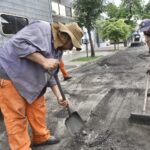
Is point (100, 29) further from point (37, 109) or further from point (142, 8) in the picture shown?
point (37, 109)

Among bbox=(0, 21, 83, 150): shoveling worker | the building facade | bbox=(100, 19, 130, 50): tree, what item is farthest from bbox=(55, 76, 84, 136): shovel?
bbox=(100, 19, 130, 50): tree

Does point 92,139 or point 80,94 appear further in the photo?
point 80,94

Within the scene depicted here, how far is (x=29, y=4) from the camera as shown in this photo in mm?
11781

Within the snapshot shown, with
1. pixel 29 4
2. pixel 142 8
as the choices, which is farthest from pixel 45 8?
pixel 142 8

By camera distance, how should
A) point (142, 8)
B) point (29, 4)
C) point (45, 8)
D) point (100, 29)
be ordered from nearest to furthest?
point (29, 4) → point (45, 8) → point (100, 29) → point (142, 8)

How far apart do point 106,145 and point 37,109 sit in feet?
3.40

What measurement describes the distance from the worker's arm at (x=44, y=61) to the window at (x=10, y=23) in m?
6.07

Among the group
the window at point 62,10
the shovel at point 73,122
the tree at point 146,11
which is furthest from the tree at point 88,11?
the tree at point 146,11

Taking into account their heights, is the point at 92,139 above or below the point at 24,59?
below

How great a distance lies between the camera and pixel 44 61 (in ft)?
10.8

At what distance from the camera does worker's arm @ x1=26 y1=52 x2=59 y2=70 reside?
324 cm

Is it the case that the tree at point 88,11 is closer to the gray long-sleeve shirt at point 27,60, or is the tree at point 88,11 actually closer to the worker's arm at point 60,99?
the worker's arm at point 60,99

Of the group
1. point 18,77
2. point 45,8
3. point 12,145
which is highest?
point 45,8

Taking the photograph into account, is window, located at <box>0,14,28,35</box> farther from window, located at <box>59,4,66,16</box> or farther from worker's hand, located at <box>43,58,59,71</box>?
window, located at <box>59,4,66,16</box>
